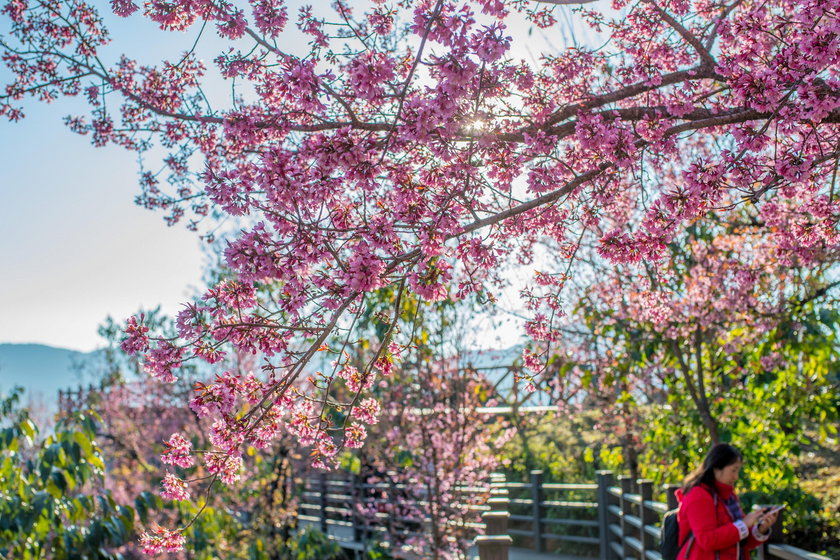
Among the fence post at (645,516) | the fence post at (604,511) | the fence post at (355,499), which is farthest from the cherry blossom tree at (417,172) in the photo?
the fence post at (355,499)

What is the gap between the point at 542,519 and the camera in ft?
35.6

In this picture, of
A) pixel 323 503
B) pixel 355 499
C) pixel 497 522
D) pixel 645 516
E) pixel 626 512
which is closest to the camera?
pixel 497 522

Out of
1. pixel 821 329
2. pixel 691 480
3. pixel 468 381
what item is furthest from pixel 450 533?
pixel 821 329

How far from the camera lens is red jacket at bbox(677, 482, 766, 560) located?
4066mm

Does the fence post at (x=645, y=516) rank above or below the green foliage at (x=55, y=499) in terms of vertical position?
below

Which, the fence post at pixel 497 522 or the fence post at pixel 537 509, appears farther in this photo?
the fence post at pixel 537 509

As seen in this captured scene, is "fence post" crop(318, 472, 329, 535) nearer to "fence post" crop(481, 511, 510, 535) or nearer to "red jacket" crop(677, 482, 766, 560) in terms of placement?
"fence post" crop(481, 511, 510, 535)

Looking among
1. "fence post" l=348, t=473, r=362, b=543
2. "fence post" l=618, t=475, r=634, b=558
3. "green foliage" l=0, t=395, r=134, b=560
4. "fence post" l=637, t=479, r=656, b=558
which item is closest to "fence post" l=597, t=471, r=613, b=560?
"fence post" l=618, t=475, r=634, b=558

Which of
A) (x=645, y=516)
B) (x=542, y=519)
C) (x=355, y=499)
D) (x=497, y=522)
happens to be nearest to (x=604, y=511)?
(x=542, y=519)

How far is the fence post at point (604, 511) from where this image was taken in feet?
29.9

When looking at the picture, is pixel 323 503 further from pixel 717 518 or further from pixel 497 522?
pixel 717 518

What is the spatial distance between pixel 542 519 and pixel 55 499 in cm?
801

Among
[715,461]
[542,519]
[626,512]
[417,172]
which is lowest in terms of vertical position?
[542,519]

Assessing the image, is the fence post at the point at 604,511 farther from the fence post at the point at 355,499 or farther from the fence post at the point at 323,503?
the fence post at the point at 323,503
